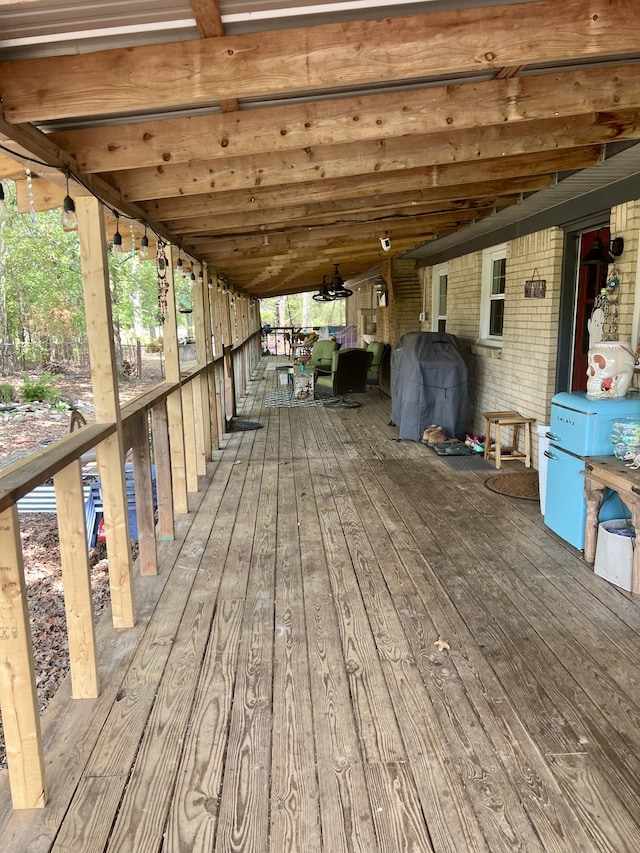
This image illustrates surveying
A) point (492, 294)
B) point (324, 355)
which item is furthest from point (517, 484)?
point (324, 355)

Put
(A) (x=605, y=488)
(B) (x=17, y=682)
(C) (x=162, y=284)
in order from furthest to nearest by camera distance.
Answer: (C) (x=162, y=284)
(A) (x=605, y=488)
(B) (x=17, y=682)

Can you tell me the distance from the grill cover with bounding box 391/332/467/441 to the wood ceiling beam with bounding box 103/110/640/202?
329cm

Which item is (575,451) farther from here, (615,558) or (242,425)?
(242,425)

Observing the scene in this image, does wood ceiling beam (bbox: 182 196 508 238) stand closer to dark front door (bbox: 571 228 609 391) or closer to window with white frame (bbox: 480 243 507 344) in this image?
dark front door (bbox: 571 228 609 391)

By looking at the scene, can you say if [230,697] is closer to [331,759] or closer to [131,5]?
[331,759]

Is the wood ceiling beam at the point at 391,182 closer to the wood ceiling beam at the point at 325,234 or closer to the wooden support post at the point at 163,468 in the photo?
the wood ceiling beam at the point at 325,234

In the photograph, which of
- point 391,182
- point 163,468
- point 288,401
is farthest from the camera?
point 288,401

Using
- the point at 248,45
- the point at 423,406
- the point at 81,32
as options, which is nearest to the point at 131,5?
the point at 81,32

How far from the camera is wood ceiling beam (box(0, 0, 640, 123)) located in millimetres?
1998

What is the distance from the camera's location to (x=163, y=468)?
Answer: 12.5 feet

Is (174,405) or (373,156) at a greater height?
(373,156)

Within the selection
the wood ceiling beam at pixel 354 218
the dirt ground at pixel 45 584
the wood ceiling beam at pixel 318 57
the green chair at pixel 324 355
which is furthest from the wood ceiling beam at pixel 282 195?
the green chair at pixel 324 355

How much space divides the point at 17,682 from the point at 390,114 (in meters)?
2.79

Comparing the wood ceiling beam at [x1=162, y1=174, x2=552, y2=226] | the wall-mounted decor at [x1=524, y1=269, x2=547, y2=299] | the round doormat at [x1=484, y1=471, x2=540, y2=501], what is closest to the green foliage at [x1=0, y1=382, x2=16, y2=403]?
the wood ceiling beam at [x1=162, y1=174, x2=552, y2=226]
